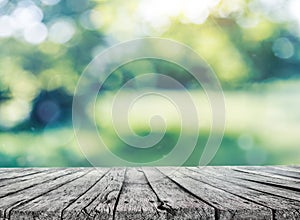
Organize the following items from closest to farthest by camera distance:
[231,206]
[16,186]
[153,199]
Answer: [231,206] → [153,199] → [16,186]

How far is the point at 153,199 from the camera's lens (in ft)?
2.87

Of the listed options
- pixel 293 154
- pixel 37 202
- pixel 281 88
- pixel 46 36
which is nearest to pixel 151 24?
pixel 46 36

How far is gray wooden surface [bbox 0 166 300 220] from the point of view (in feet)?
2.41

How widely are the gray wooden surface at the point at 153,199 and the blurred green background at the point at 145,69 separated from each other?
3871mm

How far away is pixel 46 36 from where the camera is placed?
5.48 meters

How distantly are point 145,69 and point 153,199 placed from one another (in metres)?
4.67

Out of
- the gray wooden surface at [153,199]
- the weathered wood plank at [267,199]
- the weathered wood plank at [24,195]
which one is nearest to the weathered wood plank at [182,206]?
the gray wooden surface at [153,199]

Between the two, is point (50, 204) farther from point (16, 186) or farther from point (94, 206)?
point (16, 186)

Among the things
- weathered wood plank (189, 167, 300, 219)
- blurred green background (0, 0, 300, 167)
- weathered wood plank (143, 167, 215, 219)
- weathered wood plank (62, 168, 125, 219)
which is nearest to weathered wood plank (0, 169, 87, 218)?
weathered wood plank (62, 168, 125, 219)

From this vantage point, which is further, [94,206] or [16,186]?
[16,186]

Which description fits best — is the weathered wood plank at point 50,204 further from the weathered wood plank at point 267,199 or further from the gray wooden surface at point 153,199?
the weathered wood plank at point 267,199

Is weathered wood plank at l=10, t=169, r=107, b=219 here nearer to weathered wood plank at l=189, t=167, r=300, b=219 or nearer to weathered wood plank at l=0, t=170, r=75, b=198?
weathered wood plank at l=0, t=170, r=75, b=198

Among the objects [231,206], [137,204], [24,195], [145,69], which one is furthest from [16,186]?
[145,69]

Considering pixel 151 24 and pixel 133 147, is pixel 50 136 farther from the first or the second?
pixel 151 24
